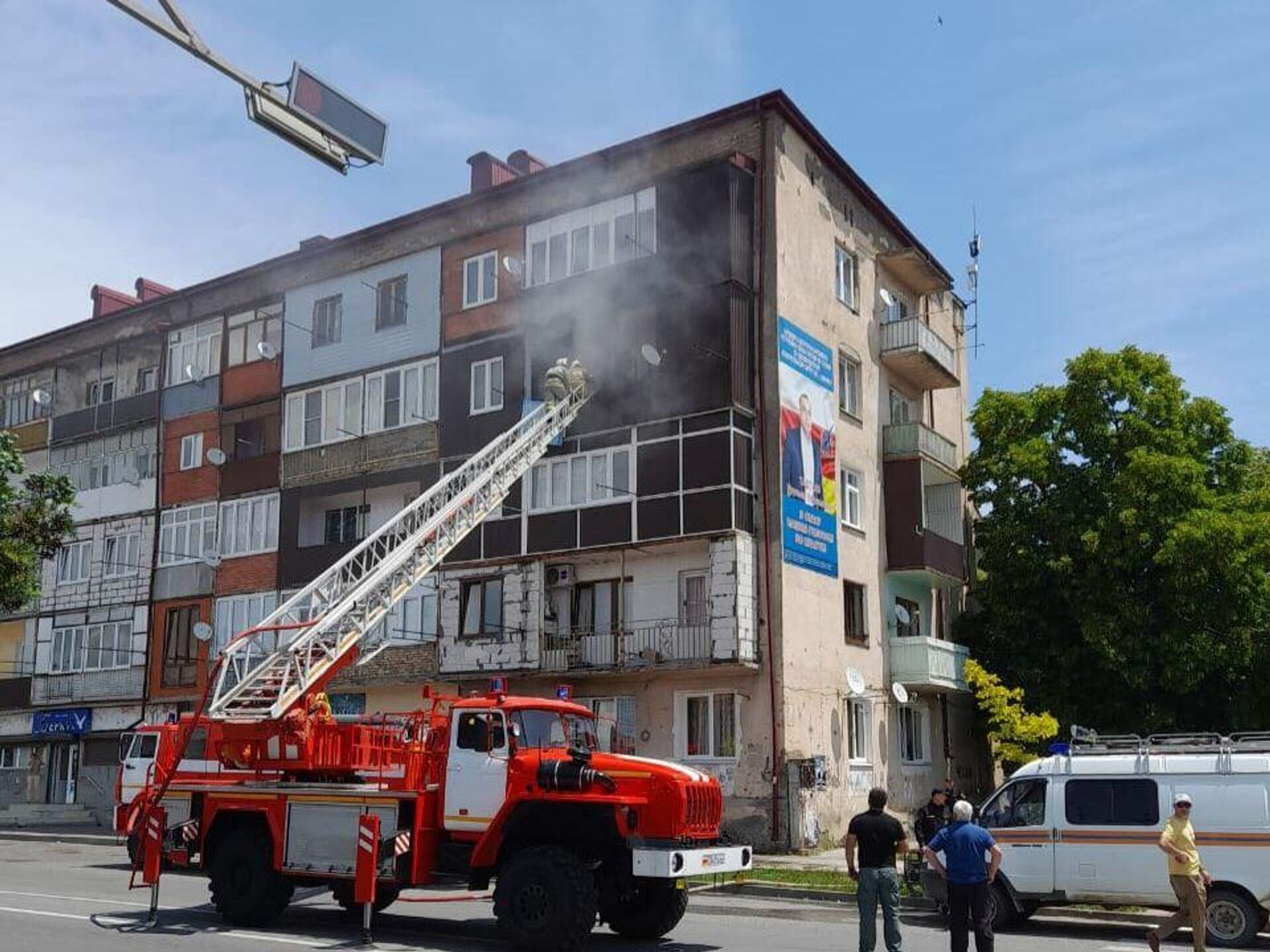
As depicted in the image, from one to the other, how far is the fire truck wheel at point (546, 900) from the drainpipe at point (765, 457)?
13.6m

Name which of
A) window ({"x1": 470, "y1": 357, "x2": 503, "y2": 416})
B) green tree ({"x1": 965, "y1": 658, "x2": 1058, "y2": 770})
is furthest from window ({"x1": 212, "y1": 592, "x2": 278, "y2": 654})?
green tree ({"x1": 965, "y1": 658, "x2": 1058, "y2": 770})

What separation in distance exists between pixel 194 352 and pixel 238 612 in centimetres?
850

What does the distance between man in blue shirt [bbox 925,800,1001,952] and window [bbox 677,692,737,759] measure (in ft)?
51.8

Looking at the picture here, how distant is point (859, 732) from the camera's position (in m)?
29.5

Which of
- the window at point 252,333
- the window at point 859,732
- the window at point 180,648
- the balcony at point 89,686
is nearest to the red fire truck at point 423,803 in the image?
the window at point 859,732

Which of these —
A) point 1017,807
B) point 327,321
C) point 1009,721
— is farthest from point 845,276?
point 1017,807

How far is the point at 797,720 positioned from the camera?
2647 cm

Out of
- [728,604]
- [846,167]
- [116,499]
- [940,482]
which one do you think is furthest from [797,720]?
[116,499]

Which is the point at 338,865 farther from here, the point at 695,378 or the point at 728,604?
the point at 695,378

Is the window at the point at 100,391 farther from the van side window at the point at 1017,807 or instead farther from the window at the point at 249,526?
the van side window at the point at 1017,807

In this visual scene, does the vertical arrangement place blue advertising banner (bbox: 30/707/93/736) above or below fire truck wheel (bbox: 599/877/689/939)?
above

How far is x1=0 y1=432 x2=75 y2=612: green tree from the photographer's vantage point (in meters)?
25.5

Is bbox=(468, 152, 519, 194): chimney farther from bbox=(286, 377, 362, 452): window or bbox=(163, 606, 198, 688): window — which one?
bbox=(163, 606, 198, 688): window

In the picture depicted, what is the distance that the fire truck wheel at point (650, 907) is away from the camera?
13227 mm
